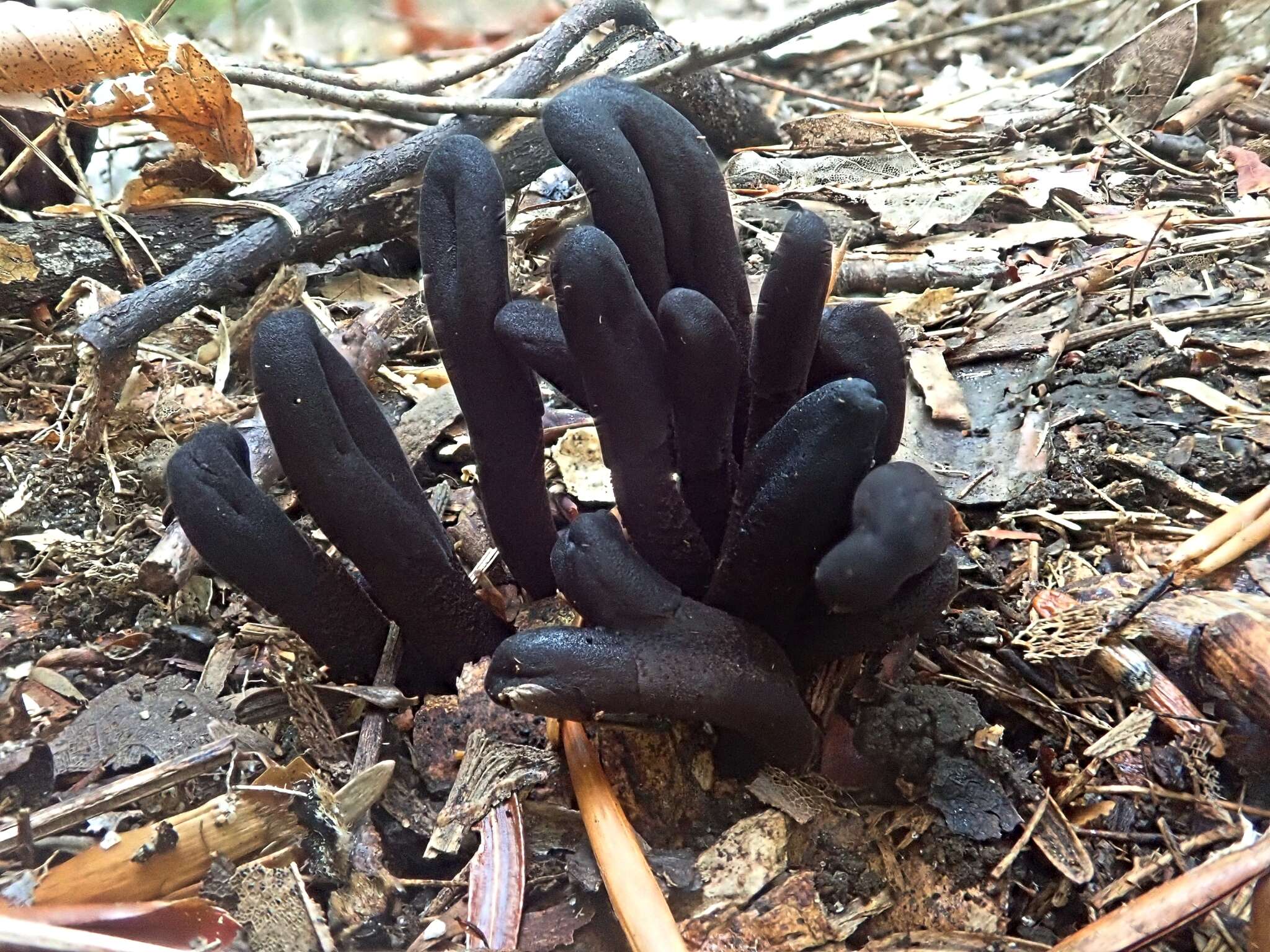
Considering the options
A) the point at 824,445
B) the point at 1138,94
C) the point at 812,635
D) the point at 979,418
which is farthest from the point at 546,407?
the point at 1138,94

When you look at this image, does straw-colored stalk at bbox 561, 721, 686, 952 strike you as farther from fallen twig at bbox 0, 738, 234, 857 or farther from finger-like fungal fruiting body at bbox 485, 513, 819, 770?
fallen twig at bbox 0, 738, 234, 857

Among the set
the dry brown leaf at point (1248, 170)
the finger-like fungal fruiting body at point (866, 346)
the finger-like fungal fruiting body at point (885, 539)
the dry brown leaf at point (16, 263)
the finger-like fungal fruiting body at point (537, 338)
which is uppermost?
the dry brown leaf at point (16, 263)

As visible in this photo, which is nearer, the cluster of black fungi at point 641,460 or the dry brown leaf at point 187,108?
the cluster of black fungi at point 641,460

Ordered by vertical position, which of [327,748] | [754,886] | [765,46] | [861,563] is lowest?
[754,886]

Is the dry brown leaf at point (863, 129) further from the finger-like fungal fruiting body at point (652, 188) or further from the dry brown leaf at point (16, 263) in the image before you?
the dry brown leaf at point (16, 263)

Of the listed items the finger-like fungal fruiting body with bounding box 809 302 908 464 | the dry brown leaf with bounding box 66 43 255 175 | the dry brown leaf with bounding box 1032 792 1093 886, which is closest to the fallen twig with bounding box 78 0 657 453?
the dry brown leaf with bounding box 66 43 255 175

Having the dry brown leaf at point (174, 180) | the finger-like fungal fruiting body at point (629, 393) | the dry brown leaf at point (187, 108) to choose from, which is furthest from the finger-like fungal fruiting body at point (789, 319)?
the dry brown leaf at point (174, 180)

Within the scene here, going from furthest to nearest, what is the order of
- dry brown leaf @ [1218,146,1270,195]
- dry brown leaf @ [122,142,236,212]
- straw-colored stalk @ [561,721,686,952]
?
dry brown leaf @ [1218,146,1270,195], dry brown leaf @ [122,142,236,212], straw-colored stalk @ [561,721,686,952]

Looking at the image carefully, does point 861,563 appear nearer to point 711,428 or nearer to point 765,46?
point 711,428

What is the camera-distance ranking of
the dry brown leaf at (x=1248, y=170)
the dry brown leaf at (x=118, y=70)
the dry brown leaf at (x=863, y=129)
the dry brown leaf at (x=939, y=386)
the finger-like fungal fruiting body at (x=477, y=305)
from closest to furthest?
the finger-like fungal fruiting body at (x=477, y=305), the dry brown leaf at (x=939, y=386), the dry brown leaf at (x=118, y=70), the dry brown leaf at (x=1248, y=170), the dry brown leaf at (x=863, y=129)
